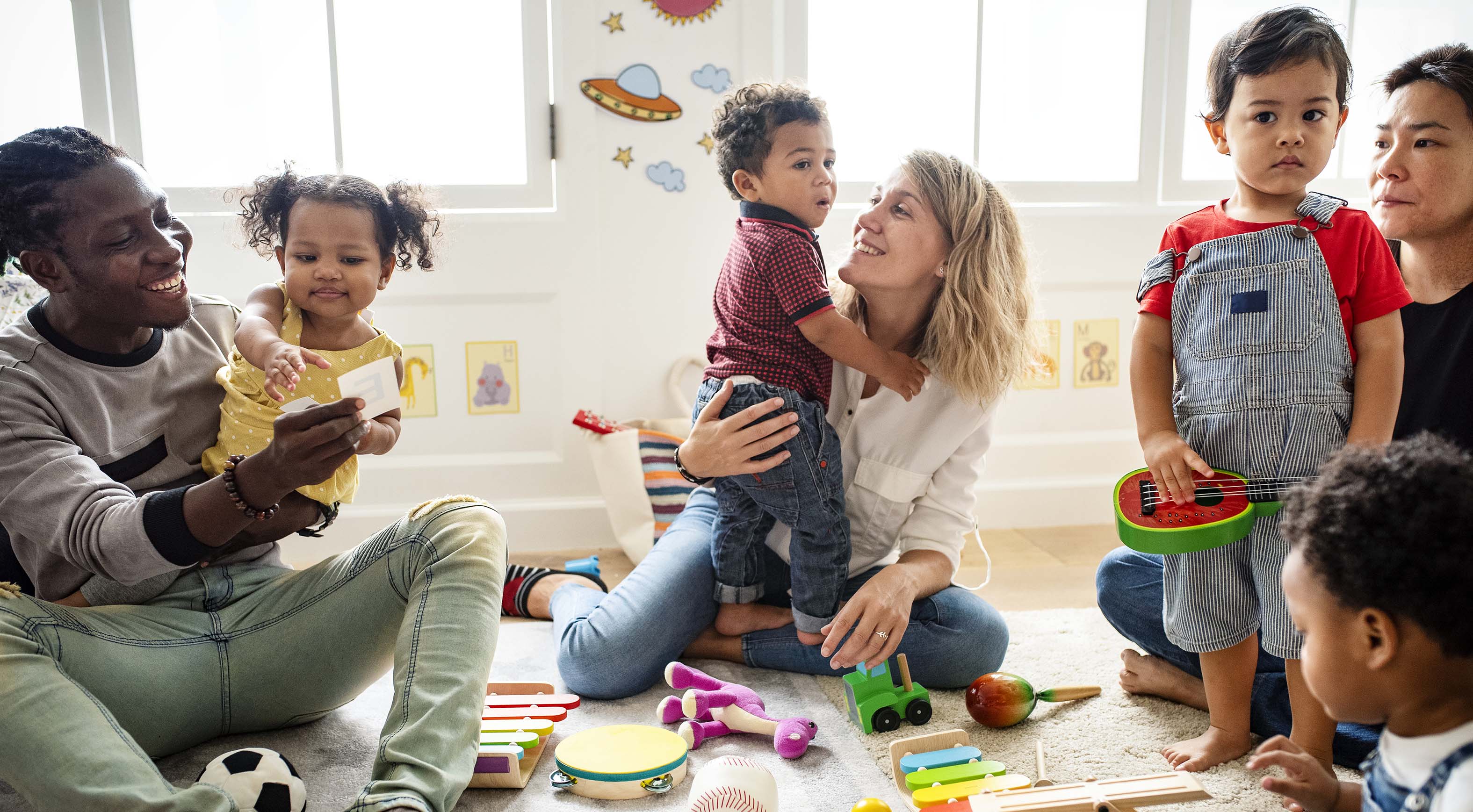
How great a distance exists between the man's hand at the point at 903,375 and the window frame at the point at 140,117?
1417mm

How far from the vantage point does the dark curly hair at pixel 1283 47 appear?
A: 140 centimetres

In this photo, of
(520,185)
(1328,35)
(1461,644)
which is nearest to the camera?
(1461,644)

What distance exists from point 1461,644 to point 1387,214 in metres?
0.97

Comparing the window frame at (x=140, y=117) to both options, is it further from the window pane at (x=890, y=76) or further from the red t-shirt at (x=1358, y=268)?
the red t-shirt at (x=1358, y=268)

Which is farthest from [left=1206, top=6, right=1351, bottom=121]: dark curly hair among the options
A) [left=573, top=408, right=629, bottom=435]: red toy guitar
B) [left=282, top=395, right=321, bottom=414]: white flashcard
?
[left=573, top=408, right=629, bottom=435]: red toy guitar

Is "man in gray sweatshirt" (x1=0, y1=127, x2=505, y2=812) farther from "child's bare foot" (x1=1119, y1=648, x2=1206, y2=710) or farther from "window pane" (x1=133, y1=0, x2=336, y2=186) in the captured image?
"window pane" (x1=133, y1=0, x2=336, y2=186)

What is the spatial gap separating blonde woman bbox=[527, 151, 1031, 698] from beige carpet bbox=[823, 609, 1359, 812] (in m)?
0.12

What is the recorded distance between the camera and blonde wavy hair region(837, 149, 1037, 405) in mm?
1691

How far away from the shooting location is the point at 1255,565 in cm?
144

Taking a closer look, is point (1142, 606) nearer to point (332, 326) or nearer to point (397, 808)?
point (397, 808)

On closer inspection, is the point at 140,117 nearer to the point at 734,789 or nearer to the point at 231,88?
the point at 231,88

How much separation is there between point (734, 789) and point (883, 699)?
0.47 m

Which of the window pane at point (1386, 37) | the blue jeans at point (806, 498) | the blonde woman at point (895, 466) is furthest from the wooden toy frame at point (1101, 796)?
the window pane at point (1386, 37)

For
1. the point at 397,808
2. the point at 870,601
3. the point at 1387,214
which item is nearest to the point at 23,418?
the point at 397,808
